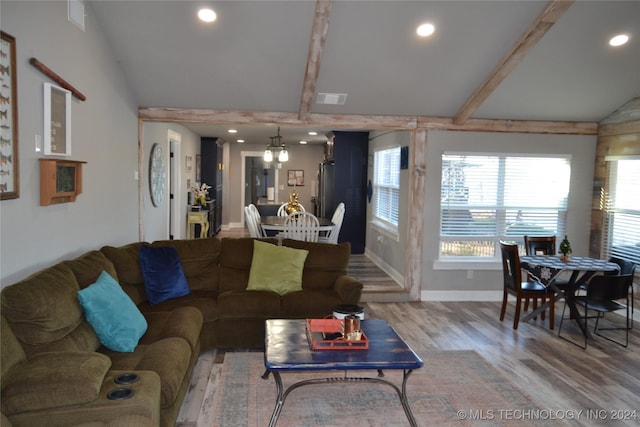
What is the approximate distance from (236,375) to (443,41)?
3516 millimetres

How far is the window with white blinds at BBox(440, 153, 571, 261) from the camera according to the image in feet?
19.9

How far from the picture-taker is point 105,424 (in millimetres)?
2107

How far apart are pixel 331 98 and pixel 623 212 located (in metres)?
3.64

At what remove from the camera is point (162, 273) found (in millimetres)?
4117

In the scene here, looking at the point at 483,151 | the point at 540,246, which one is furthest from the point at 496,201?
the point at 540,246

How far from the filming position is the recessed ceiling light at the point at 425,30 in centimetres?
440

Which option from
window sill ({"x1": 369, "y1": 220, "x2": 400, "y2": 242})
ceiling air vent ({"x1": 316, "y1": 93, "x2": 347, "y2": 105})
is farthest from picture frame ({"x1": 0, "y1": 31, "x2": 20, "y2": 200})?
window sill ({"x1": 369, "y1": 220, "x2": 400, "y2": 242})

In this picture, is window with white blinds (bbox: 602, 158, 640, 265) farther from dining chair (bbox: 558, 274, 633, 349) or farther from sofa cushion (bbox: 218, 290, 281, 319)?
sofa cushion (bbox: 218, 290, 281, 319)

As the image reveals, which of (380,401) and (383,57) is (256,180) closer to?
(383,57)

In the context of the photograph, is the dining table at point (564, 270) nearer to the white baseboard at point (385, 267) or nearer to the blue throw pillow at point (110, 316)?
the white baseboard at point (385, 267)

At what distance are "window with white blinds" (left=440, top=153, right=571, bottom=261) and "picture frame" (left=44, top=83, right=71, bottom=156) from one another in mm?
4201

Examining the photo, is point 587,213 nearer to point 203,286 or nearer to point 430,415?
point 430,415

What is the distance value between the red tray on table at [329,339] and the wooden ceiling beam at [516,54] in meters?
3.19

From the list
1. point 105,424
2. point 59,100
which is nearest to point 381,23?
point 59,100
